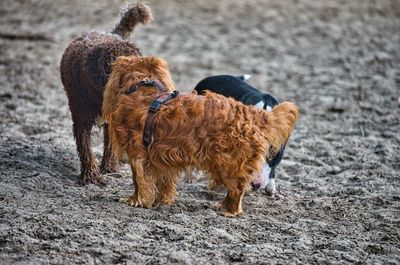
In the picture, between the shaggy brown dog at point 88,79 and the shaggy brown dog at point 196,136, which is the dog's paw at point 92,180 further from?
the shaggy brown dog at point 196,136

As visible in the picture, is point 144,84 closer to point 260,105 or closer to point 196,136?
point 196,136

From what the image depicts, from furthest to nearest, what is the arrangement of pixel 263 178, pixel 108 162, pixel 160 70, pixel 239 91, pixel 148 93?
pixel 108 162, pixel 239 91, pixel 263 178, pixel 160 70, pixel 148 93

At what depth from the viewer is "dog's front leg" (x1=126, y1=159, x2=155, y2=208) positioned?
5.21 m

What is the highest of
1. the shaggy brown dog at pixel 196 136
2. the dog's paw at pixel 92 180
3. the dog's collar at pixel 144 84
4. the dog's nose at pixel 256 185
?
the dog's collar at pixel 144 84

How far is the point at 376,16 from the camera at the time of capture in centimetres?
1371

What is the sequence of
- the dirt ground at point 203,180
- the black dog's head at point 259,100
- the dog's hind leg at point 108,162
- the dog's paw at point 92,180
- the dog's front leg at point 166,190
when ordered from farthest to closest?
the dog's hind leg at point 108,162, the dog's paw at point 92,180, the black dog's head at point 259,100, the dog's front leg at point 166,190, the dirt ground at point 203,180

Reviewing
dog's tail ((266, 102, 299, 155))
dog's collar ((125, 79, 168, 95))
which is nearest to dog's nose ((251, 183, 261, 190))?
dog's tail ((266, 102, 299, 155))

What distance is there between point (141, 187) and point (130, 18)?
200 cm

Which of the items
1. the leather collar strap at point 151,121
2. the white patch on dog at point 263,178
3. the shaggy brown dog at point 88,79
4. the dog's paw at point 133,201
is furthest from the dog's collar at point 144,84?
the white patch on dog at point 263,178

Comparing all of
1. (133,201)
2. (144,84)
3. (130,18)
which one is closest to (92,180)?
(133,201)

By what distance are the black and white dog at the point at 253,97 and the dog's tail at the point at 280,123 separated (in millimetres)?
403

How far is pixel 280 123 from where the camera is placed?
5078 millimetres

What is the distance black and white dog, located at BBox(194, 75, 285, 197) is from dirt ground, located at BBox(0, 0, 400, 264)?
0.20 m

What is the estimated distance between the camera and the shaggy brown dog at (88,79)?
5.61m
